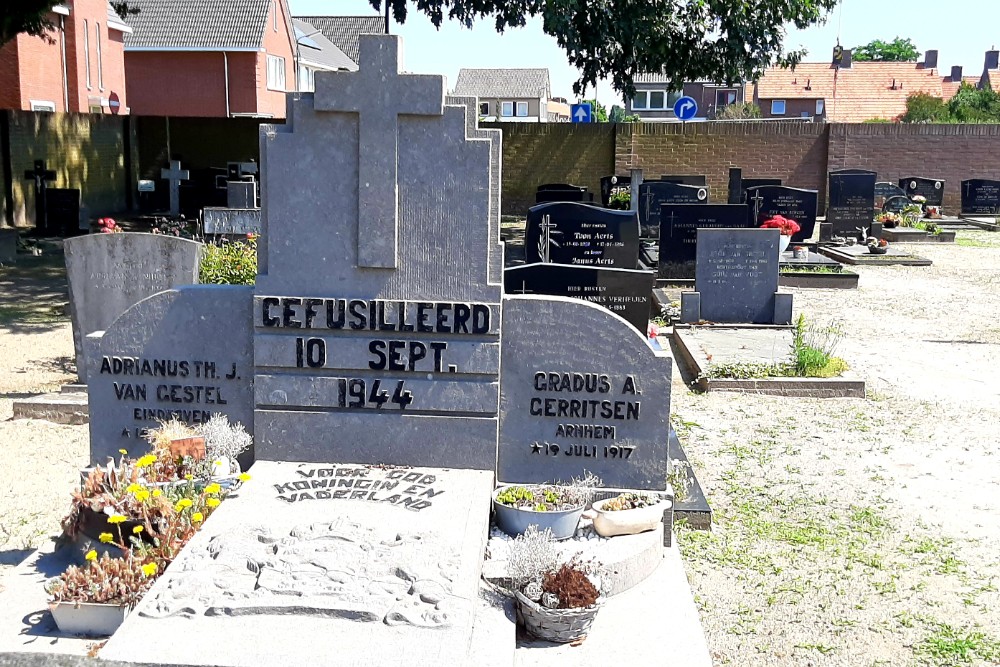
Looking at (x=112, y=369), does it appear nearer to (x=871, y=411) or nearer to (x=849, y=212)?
(x=871, y=411)

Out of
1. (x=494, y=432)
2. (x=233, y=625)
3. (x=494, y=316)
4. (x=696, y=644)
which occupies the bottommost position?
(x=696, y=644)

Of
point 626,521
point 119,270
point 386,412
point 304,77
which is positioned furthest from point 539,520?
point 304,77

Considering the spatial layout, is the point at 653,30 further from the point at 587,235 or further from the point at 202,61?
the point at 202,61

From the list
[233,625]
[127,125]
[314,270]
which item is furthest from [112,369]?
[127,125]

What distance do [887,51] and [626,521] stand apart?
120 meters

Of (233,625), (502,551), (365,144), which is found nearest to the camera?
(233,625)

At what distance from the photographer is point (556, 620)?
459 centimetres

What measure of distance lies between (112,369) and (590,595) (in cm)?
301

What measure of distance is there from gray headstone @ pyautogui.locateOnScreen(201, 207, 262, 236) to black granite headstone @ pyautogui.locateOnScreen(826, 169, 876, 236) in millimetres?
11887

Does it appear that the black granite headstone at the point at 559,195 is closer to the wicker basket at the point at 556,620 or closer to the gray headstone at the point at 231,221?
the gray headstone at the point at 231,221

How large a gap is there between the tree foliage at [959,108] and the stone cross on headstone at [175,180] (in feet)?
91.0

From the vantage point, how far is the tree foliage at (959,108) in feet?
141

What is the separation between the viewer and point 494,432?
577 centimetres

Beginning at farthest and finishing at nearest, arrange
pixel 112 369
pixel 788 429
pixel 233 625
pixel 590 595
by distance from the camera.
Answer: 1. pixel 788 429
2. pixel 112 369
3. pixel 590 595
4. pixel 233 625
